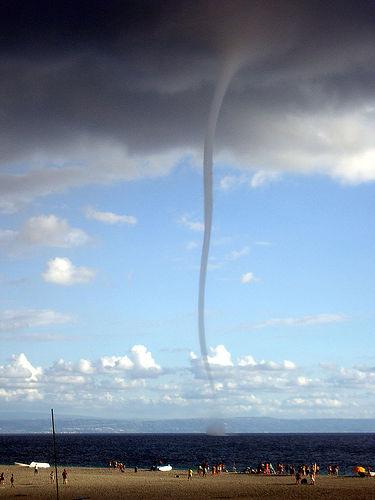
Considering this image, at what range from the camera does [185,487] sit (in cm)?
8606

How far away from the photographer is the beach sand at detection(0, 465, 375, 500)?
7738cm

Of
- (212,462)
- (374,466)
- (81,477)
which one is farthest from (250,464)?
(81,477)

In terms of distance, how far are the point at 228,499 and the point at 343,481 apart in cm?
2740

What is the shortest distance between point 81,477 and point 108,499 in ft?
104

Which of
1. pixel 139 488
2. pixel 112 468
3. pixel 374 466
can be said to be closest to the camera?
pixel 139 488

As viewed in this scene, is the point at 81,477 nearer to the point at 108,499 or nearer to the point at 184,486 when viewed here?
the point at 184,486

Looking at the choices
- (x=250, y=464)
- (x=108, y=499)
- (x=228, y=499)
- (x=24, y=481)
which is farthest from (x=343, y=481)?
(x=250, y=464)

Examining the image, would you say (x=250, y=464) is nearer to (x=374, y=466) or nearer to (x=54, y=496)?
(x=374, y=466)

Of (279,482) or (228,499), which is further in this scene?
(279,482)

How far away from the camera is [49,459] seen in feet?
583

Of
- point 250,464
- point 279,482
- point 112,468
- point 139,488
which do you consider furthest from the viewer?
point 250,464

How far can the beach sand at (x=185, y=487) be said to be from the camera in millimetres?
77375

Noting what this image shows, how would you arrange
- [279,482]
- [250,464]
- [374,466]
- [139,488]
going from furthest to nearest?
[250,464] → [374,466] → [279,482] → [139,488]

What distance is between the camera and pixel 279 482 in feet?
303
